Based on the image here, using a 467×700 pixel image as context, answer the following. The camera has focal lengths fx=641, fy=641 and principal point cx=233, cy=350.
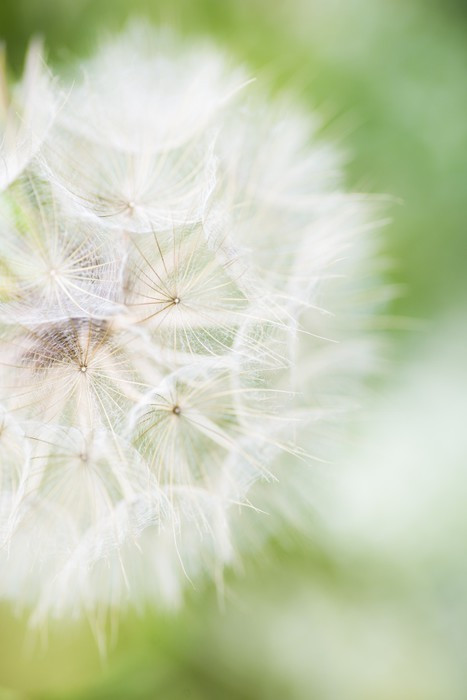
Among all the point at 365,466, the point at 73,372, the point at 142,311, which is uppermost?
the point at 365,466

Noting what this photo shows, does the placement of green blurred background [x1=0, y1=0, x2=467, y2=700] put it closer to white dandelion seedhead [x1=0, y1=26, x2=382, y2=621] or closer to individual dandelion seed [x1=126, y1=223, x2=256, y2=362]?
white dandelion seedhead [x1=0, y1=26, x2=382, y2=621]

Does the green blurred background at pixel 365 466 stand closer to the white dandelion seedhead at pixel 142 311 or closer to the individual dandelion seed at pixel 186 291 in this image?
the white dandelion seedhead at pixel 142 311

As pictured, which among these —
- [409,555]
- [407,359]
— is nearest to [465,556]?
[409,555]

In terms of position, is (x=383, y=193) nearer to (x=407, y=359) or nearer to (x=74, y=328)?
(x=407, y=359)

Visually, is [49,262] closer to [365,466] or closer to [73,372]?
[73,372]

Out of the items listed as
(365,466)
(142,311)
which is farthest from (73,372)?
(365,466)

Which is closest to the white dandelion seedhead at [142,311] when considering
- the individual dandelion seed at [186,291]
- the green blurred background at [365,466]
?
the individual dandelion seed at [186,291]
